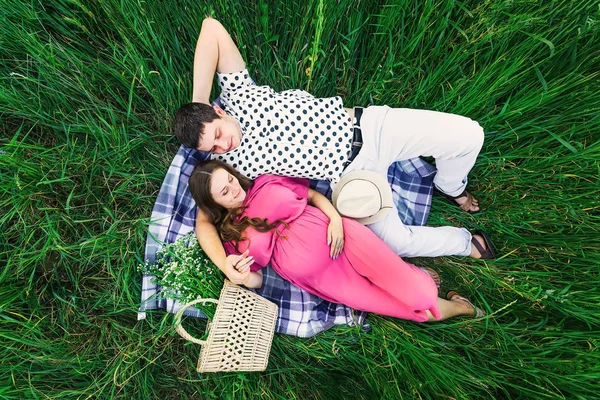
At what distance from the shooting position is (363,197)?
7.20 ft

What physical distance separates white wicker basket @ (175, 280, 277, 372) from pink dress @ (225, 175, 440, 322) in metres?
0.23

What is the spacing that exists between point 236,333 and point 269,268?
0.55 m

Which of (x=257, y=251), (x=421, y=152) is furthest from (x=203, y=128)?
(x=421, y=152)

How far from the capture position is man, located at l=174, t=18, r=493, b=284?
2.21 meters

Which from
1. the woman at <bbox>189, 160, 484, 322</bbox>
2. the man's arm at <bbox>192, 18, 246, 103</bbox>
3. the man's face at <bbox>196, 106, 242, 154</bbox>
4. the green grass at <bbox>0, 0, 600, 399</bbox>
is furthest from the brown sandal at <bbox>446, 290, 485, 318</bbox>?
the man's arm at <bbox>192, 18, 246, 103</bbox>

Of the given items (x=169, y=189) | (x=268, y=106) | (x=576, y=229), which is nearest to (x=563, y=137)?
(x=576, y=229)

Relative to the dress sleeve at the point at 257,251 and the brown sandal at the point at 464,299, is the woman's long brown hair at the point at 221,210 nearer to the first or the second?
the dress sleeve at the point at 257,251

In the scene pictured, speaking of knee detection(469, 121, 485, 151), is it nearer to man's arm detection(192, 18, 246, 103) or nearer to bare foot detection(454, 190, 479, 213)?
bare foot detection(454, 190, 479, 213)

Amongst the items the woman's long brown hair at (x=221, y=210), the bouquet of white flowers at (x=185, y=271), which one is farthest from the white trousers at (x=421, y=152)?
the bouquet of white flowers at (x=185, y=271)

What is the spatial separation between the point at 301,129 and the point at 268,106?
25 cm

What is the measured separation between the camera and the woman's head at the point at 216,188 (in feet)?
6.75

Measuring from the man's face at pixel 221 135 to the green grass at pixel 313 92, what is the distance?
22.9 inches

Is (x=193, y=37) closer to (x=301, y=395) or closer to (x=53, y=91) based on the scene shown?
(x=53, y=91)

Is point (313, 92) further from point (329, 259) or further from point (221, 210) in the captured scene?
point (329, 259)
